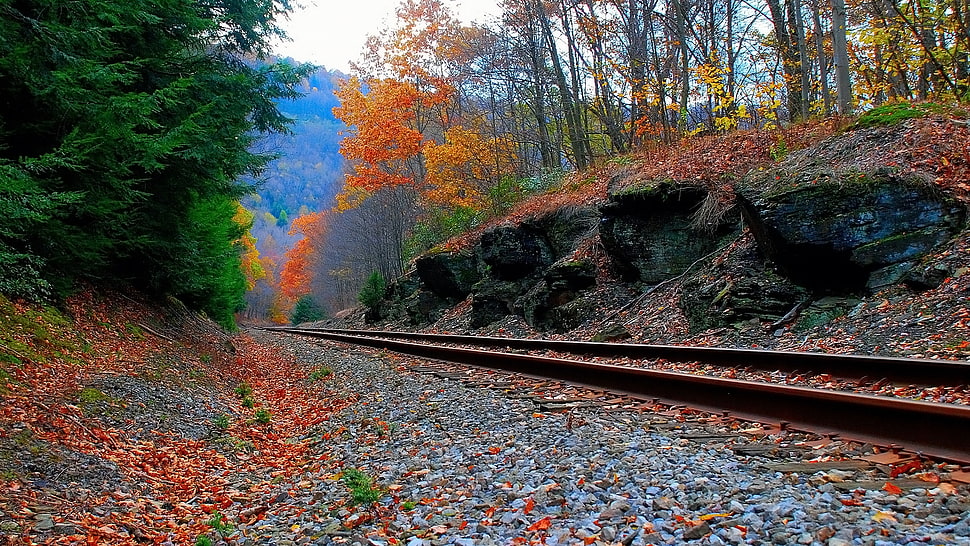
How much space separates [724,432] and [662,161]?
36.4 ft

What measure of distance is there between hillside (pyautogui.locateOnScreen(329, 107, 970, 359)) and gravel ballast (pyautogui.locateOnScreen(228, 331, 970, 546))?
3.61 metres

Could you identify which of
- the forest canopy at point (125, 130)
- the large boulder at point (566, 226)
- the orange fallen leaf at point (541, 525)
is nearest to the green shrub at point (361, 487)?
the orange fallen leaf at point (541, 525)

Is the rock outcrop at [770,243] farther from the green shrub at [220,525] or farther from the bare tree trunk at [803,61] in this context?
the green shrub at [220,525]

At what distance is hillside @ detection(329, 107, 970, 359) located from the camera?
7.67 metres

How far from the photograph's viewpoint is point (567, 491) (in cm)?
352

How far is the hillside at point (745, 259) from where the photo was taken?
767 cm

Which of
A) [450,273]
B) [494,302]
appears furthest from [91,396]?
[450,273]

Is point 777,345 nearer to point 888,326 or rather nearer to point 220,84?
point 888,326

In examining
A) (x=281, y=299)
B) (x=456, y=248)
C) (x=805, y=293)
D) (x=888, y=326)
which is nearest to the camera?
Answer: (x=888, y=326)

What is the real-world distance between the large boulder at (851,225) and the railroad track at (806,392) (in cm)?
300

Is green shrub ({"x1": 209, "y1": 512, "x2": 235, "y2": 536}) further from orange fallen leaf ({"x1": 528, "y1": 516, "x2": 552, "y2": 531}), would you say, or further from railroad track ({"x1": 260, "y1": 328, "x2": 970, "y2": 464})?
railroad track ({"x1": 260, "y1": 328, "x2": 970, "y2": 464})

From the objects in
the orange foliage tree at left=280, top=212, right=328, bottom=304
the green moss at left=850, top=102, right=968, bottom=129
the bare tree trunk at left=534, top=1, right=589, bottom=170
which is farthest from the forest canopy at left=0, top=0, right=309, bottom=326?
the orange foliage tree at left=280, top=212, right=328, bottom=304

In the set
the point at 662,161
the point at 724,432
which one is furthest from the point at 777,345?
the point at 662,161

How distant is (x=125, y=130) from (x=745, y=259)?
961 cm
